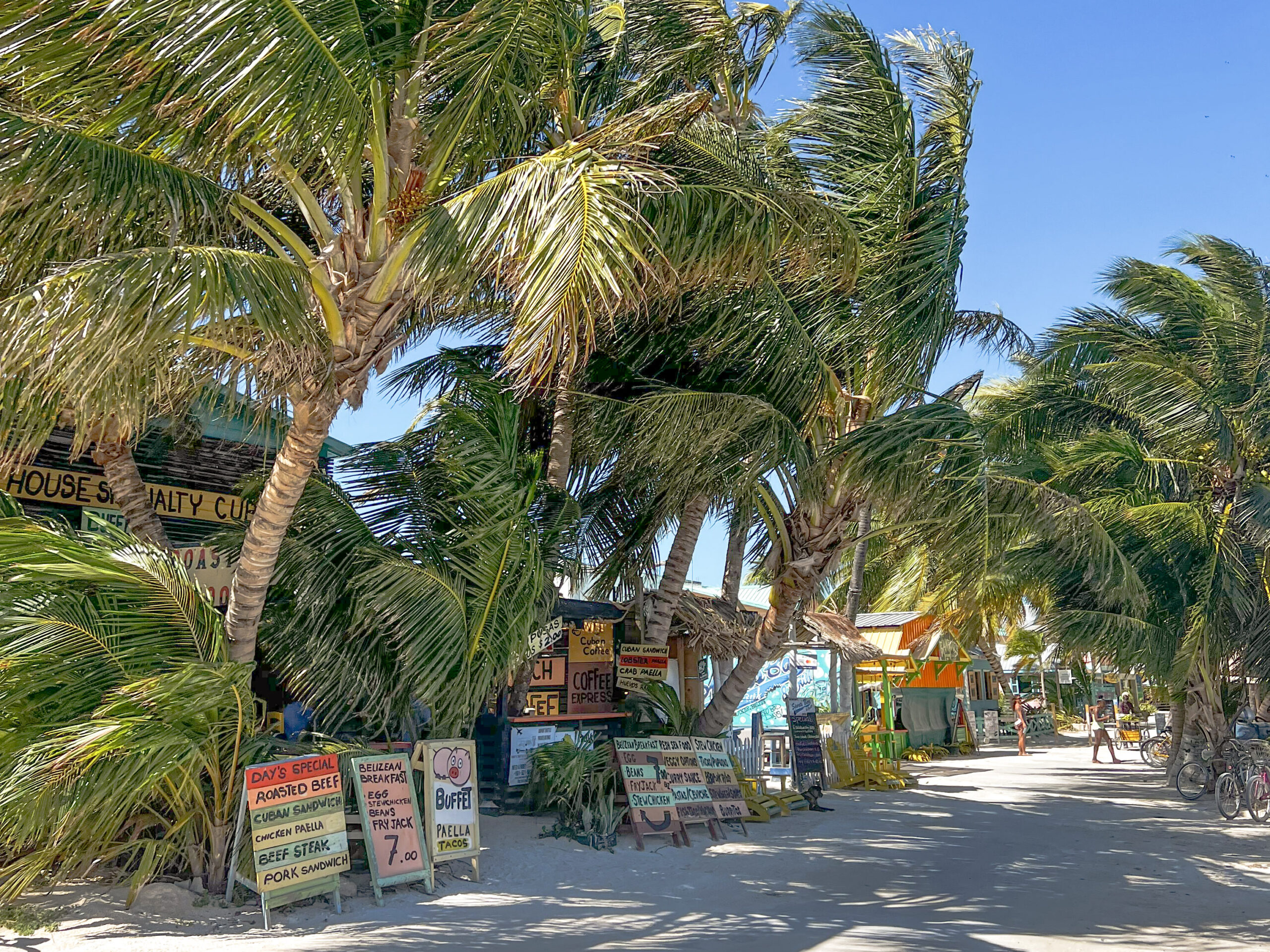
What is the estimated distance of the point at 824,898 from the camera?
26.7 ft

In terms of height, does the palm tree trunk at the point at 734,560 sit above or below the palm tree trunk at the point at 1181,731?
above

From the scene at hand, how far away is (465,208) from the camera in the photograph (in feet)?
22.6

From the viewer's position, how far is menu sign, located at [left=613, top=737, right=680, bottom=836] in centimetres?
1020

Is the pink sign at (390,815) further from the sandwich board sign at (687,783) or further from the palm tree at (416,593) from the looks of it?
the sandwich board sign at (687,783)

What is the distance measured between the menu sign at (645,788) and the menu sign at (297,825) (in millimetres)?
3535

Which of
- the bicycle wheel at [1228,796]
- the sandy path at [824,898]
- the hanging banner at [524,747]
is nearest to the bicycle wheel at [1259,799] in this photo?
the bicycle wheel at [1228,796]

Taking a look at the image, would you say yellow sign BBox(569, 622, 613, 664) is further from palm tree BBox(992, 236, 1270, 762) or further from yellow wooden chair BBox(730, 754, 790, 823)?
palm tree BBox(992, 236, 1270, 762)

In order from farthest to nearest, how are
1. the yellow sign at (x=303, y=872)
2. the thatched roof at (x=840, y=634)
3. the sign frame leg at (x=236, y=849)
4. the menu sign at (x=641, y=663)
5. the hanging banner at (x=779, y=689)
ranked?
the hanging banner at (x=779, y=689) < the thatched roof at (x=840, y=634) < the menu sign at (x=641, y=663) < the sign frame leg at (x=236, y=849) < the yellow sign at (x=303, y=872)

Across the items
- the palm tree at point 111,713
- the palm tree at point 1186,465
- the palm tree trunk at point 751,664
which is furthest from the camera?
the palm tree at point 1186,465

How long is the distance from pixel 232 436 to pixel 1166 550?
44.2 ft

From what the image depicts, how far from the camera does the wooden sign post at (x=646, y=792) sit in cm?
1017

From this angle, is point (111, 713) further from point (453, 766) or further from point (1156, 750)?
point (1156, 750)

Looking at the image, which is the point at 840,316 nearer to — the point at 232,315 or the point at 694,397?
the point at 694,397

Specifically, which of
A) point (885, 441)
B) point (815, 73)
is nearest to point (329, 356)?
point (885, 441)
